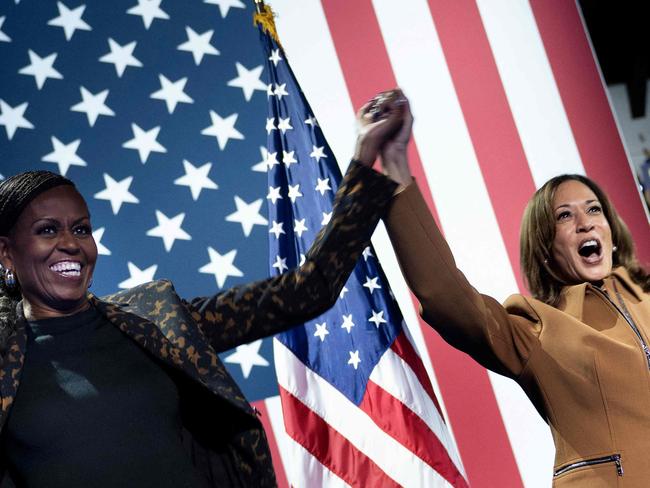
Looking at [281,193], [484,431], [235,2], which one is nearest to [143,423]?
[281,193]

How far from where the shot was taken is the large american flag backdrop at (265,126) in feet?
8.37

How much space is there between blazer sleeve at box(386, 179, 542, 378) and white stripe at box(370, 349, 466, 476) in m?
0.36

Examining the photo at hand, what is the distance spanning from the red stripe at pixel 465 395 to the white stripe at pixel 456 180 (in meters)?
0.03

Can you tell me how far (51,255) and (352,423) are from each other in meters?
1.01

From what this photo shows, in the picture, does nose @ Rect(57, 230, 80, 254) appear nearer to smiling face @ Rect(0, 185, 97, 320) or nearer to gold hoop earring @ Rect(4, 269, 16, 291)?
smiling face @ Rect(0, 185, 97, 320)

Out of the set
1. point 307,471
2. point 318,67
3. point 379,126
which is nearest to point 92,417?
point 379,126

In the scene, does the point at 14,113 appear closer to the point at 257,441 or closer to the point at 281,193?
the point at 281,193

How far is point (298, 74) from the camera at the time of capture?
8.98 feet

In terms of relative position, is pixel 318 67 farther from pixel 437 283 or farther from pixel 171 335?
pixel 171 335

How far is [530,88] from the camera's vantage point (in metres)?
2.68

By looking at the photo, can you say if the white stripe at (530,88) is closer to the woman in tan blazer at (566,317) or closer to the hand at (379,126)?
the woman in tan blazer at (566,317)

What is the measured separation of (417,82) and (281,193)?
0.67 metres

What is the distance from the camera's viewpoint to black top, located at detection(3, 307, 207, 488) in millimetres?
1254

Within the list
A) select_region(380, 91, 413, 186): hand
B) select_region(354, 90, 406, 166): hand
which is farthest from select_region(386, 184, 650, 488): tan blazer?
select_region(354, 90, 406, 166): hand
